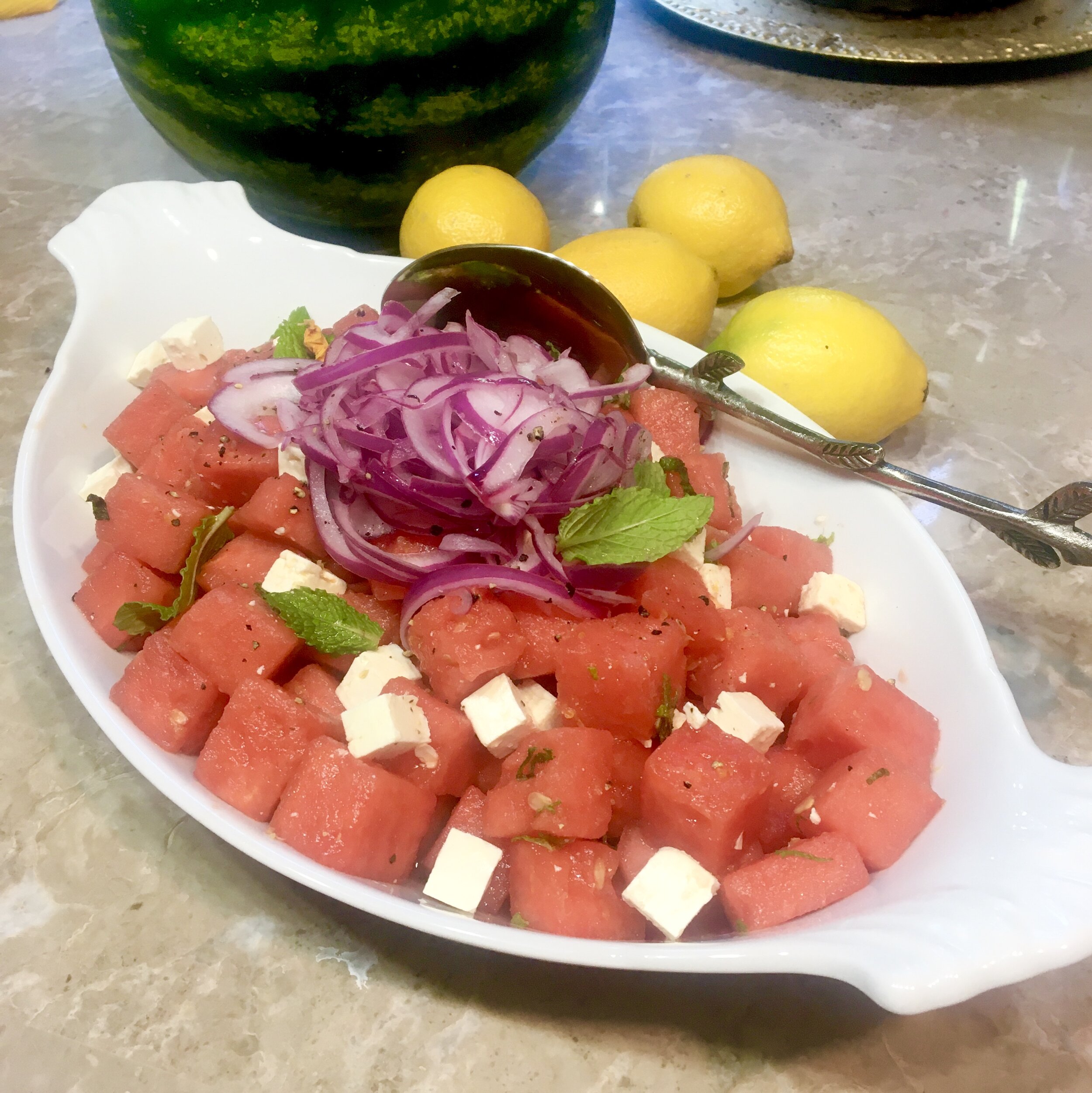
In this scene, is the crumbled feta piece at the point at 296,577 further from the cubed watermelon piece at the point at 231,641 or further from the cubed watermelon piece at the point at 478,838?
the cubed watermelon piece at the point at 478,838

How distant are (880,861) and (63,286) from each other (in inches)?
76.1

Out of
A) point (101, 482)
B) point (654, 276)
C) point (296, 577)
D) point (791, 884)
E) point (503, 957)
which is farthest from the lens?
point (654, 276)

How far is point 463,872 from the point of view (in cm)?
88

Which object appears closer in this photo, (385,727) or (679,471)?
(385,727)

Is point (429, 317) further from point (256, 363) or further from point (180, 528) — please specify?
point (180, 528)

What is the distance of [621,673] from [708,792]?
156 millimetres

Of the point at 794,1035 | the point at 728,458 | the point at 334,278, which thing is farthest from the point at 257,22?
the point at 794,1035

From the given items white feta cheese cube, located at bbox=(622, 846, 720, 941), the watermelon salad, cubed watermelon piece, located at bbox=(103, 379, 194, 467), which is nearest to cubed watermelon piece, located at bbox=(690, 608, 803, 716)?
the watermelon salad

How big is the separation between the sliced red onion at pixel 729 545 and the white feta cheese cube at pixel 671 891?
409mm

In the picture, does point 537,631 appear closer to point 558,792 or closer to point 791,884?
point 558,792

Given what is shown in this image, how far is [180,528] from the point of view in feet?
3.58

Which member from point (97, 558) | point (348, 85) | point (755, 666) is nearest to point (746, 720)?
point (755, 666)

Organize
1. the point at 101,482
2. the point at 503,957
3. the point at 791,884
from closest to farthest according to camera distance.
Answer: the point at 791,884 < the point at 503,957 < the point at 101,482

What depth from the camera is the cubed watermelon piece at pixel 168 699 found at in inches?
37.3
